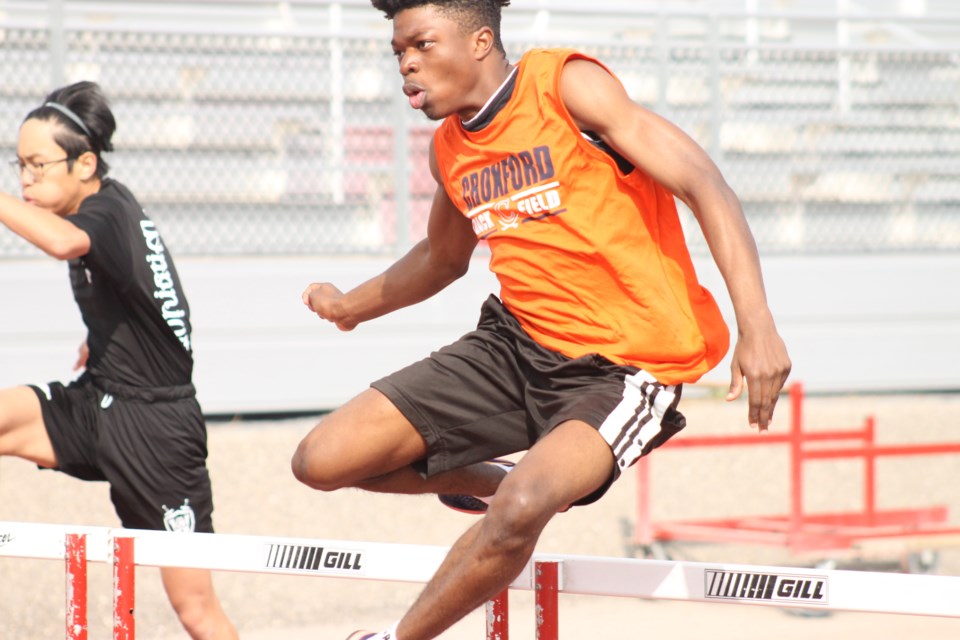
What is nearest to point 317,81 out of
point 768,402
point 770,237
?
point 770,237

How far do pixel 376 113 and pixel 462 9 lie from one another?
5234 mm

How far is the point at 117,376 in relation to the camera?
14.7 feet

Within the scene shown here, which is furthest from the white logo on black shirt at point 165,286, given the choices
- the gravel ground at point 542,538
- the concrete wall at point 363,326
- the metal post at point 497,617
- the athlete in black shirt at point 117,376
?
the concrete wall at point 363,326

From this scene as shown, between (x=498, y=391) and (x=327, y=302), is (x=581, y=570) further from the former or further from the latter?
(x=327, y=302)

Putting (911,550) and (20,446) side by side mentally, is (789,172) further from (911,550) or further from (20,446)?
(20,446)

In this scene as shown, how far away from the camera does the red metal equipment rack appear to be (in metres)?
6.36

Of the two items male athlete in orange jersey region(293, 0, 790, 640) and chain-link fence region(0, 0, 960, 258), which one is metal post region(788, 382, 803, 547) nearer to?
chain-link fence region(0, 0, 960, 258)

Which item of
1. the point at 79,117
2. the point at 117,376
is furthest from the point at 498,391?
the point at 79,117

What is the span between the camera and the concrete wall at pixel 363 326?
7.95 m

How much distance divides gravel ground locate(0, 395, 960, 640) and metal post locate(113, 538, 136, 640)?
242cm

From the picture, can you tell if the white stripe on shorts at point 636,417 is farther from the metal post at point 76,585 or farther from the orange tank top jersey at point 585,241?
the metal post at point 76,585

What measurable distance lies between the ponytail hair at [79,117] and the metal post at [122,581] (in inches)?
61.4

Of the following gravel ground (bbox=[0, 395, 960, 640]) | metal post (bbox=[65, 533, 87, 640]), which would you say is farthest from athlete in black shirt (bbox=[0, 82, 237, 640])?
gravel ground (bbox=[0, 395, 960, 640])

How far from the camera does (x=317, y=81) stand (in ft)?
28.7
